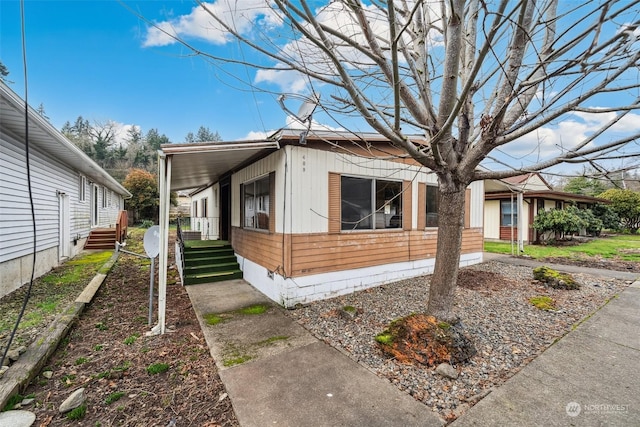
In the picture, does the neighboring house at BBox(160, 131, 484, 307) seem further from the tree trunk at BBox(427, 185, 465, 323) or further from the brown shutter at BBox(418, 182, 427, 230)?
the tree trunk at BBox(427, 185, 465, 323)

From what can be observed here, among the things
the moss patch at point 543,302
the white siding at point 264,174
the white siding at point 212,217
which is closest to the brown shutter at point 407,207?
the moss patch at point 543,302

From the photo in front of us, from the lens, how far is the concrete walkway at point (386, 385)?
226cm

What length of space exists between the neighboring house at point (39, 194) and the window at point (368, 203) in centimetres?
571

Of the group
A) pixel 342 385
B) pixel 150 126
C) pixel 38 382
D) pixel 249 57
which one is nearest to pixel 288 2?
pixel 249 57

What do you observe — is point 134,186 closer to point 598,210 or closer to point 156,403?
point 156,403

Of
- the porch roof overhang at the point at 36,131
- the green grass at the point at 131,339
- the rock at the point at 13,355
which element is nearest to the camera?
the rock at the point at 13,355

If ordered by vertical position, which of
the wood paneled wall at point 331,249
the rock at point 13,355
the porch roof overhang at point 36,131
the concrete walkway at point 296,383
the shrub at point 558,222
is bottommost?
the concrete walkway at point 296,383

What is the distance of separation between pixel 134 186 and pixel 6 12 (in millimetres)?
24749

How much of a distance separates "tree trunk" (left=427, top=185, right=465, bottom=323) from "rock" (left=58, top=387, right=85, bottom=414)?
3950 millimetres

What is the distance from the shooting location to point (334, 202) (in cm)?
552

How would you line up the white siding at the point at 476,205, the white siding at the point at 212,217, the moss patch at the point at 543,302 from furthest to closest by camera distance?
the white siding at the point at 212,217 < the white siding at the point at 476,205 < the moss patch at the point at 543,302

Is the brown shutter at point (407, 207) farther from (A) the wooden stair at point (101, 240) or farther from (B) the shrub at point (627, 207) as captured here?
(B) the shrub at point (627, 207)

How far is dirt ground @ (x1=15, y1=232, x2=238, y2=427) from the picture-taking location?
2.36m

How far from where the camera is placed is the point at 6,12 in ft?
10.5
